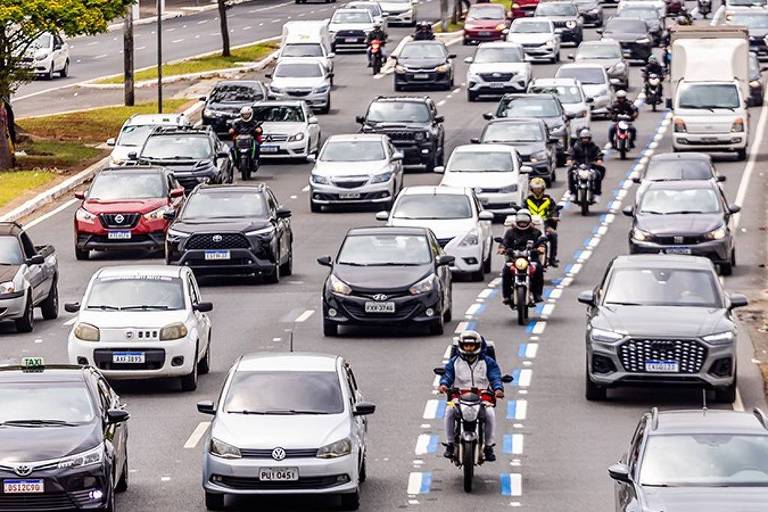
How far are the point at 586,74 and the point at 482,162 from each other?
20.8 metres

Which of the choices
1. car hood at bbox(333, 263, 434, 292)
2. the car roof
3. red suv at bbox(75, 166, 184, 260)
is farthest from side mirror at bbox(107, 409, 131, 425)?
red suv at bbox(75, 166, 184, 260)

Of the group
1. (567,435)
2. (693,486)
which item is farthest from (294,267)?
(693,486)

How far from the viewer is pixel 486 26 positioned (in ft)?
293

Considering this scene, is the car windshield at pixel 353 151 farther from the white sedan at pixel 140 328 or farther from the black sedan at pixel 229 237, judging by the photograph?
the white sedan at pixel 140 328

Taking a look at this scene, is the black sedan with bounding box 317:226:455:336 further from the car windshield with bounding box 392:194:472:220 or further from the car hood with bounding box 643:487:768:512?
the car hood with bounding box 643:487:768:512

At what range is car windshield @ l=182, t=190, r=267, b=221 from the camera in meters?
38.2

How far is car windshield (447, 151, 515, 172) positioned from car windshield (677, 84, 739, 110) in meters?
11.6

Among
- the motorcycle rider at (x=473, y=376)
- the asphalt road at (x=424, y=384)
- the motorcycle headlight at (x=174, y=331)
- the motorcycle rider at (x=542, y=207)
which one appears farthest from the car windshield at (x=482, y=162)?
the motorcycle rider at (x=473, y=376)

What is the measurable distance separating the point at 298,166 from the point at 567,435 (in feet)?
112

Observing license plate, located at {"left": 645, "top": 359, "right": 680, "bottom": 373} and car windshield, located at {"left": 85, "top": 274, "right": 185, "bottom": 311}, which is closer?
license plate, located at {"left": 645, "top": 359, "right": 680, "bottom": 373}

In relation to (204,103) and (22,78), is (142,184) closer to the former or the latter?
(22,78)

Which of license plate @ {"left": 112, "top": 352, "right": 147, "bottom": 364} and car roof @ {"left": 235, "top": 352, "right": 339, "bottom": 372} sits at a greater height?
car roof @ {"left": 235, "top": 352, "right": 339, "bottom": 372}

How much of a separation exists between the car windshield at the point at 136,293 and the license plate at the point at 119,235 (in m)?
13.3

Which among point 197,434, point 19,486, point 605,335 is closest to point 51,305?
point 197,434
